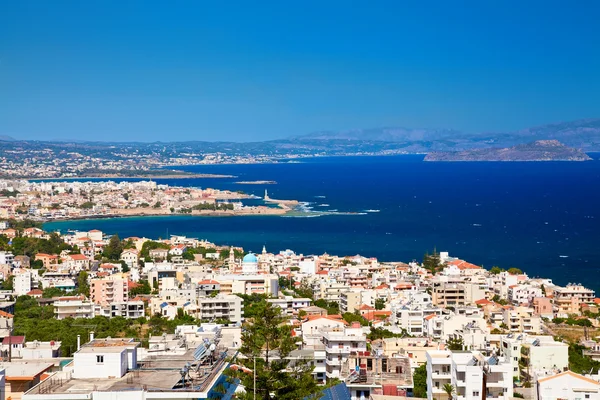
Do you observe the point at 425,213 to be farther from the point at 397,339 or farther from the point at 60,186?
the point at 397,339

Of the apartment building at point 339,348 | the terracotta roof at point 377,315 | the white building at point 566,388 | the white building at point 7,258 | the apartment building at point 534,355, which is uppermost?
the white building at point 566,388

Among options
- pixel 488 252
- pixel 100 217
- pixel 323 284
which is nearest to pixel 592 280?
pixel 488 252

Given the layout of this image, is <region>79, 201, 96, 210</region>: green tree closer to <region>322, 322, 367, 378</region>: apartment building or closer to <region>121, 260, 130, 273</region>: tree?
<region>121, 260, 130, 273</region>: tree

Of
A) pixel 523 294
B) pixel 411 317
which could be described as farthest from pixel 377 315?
pixel 523 294

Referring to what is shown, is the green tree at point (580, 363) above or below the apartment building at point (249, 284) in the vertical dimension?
above

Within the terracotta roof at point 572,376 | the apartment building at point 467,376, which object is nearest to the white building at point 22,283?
the apartment building at point 467,376

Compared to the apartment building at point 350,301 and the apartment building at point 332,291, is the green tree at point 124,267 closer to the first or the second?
the apartment building at point 332,291
